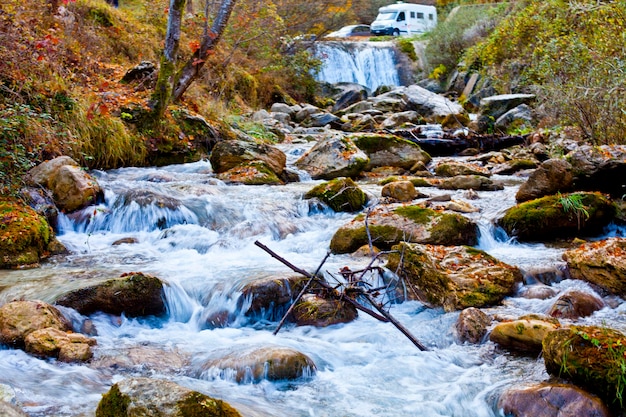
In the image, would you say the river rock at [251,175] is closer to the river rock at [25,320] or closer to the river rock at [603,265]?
the river rock at [603,265]

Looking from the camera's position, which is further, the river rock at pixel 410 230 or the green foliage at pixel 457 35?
the green foliage at pixel 457 35

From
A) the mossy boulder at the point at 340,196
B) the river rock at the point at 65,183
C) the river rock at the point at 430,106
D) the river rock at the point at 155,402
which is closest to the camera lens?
the river rock at the point at 155,402

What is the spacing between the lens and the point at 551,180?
8.01m

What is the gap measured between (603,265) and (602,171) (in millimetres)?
3119

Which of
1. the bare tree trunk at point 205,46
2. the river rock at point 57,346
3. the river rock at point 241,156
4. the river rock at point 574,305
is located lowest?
the river rock at point 574,305

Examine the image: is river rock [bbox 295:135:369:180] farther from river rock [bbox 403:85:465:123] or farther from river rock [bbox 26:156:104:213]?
river rock [bbox 403:85:465:123]

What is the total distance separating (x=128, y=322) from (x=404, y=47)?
27.9 meters

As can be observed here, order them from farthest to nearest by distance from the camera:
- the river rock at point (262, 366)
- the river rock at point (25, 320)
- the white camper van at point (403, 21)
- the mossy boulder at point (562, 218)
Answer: the white camper van at point (403, 21)
the mossy boulder at point (562, 218)
the river rock at point (25, 320)
the river rock at point (262, 366)

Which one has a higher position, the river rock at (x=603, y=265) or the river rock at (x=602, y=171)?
the river rock at (x=602, y=171)

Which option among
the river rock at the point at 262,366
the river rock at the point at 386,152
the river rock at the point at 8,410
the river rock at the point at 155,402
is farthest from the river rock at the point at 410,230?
the river rock at the point at 386,152

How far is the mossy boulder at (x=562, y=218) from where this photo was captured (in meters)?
7.15

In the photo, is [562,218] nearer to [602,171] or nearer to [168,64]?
[602,171]

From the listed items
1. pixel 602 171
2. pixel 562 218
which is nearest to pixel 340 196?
pixel 562 218

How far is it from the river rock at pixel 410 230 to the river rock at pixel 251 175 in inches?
147
